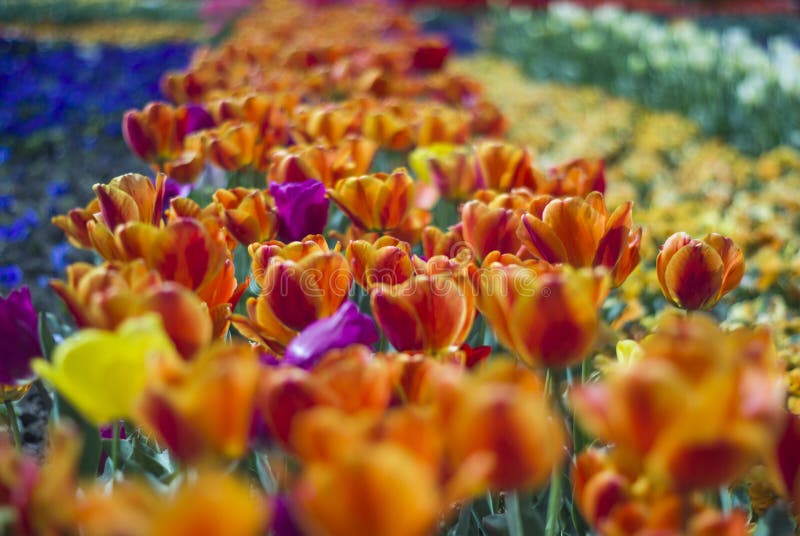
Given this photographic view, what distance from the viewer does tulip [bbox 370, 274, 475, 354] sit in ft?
2.94

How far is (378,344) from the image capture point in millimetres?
1209

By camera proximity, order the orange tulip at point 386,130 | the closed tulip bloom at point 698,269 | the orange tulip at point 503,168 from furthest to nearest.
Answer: the orange tulip at point 386,130 < the orange tulip at point 503,168 < the closed tulip bloom at point 698,269

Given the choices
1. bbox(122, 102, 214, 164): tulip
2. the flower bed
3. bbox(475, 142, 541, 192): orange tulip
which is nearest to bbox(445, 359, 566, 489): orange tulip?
bbox(475, 142, 541, 192): orange tulip

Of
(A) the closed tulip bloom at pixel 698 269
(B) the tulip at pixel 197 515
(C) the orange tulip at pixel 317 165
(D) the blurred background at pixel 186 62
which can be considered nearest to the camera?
(B) the tulip at pixel 197 515

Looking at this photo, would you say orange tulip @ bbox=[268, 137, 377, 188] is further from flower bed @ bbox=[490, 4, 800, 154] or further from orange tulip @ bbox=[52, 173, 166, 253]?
flower bed @ bbox=[490, 4, 800, 154]

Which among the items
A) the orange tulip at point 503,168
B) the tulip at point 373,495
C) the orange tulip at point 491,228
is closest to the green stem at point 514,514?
the tulip at point 373,495

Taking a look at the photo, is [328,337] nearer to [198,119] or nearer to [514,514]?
[514,514]

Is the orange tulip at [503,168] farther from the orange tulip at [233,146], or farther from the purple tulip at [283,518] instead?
the purple tulip at [283,518]

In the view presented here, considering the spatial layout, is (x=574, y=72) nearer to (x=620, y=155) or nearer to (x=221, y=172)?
(x=620, y=155)

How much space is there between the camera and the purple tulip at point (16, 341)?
924 mm

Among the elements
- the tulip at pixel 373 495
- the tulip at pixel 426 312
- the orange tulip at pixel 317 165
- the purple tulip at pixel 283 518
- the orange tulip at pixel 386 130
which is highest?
the tulip at pixel 373 495

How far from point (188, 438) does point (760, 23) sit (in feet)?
48.5

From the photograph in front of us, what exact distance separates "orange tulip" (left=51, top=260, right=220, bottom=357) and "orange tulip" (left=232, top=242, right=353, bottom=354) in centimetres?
16

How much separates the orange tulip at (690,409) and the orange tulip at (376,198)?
0.77 m
